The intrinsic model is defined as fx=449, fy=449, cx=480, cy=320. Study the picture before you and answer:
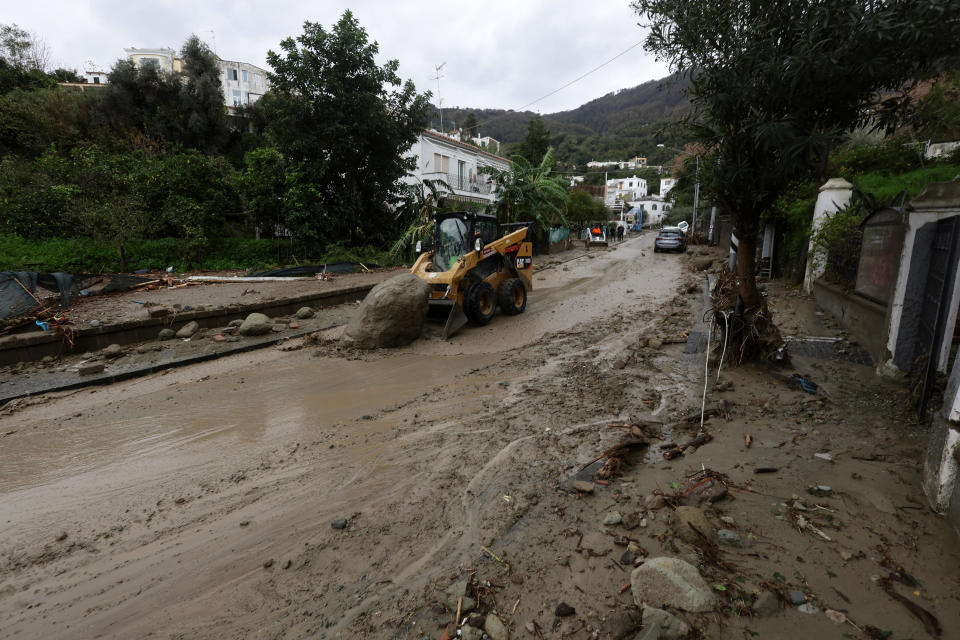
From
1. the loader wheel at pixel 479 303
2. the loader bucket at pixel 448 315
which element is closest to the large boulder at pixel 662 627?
the loader bucket at pixel 448 315

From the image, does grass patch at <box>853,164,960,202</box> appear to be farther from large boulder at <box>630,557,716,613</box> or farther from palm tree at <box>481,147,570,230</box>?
palm tree at <box>481,147,570,230</box>

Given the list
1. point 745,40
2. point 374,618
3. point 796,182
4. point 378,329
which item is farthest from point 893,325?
point 378,329

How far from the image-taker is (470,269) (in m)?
9.47

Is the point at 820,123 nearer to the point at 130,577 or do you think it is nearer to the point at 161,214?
the point at 130,577

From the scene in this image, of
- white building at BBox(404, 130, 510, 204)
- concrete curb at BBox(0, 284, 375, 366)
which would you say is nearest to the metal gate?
concrete curb at BBox(0, 284, 375, 366)

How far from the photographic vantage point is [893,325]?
200 inches

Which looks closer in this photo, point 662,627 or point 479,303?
point 662,627

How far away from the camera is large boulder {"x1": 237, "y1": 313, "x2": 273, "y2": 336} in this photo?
9062 millimetres

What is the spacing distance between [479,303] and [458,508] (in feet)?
20.7

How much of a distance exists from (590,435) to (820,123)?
13.1ft

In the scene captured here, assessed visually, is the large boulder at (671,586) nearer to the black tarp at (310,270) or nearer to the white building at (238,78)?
the black tarp at (310,270)

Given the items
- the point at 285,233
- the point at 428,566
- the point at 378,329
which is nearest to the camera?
the point at 428,566

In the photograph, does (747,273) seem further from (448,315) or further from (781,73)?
(448,315)

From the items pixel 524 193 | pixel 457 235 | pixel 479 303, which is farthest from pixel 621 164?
pixel 479 303
